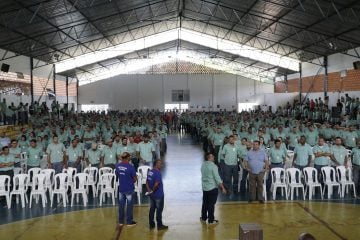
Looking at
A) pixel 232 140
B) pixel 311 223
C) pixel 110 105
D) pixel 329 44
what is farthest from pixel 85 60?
pixel 311 223

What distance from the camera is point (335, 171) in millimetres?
10477

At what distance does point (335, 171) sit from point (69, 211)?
6823mm

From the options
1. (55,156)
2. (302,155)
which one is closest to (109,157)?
(55,156)

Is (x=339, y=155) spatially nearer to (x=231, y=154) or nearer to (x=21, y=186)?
(x=231, y=154)

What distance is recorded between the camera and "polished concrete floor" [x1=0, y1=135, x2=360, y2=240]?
753 centimetres

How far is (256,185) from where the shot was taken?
9.80 meters

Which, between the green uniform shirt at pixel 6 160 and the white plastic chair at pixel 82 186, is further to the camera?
the green uniform shirt at pixel 6 160

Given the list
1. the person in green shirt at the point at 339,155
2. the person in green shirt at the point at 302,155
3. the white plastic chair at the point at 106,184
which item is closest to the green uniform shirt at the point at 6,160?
the white plastic chair at the point at 106,184

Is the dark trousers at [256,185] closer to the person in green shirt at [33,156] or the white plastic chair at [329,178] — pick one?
the white plastic chair at [329,178]

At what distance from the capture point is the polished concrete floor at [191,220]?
7527 mm

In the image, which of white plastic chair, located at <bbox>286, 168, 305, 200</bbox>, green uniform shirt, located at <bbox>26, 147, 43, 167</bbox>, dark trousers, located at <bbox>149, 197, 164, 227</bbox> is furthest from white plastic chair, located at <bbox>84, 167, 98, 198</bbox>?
white plastic chair, located at <bbox>286, 168, 305, 200</bbox>

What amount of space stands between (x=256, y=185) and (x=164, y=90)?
110 feet

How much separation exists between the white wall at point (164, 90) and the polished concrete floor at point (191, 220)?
3244 centimetres

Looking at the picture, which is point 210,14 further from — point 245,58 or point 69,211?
point 69,211
